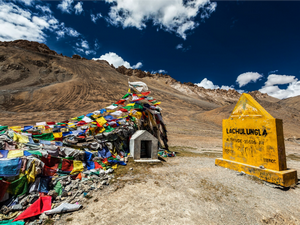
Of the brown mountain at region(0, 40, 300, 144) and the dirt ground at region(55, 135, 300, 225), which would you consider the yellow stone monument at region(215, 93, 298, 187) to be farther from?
the brown mountain at region(0, 40, 300, 144)

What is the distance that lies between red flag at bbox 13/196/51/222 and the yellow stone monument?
7307mm

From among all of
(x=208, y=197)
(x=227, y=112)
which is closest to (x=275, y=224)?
(x=208, y=197)

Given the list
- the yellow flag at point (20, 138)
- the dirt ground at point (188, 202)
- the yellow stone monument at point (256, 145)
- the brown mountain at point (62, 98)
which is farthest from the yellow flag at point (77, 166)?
the brown mountain at point (62, 98)

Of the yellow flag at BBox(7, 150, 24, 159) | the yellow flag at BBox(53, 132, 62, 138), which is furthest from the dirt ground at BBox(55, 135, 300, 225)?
the yellow flag at BBox(53, 132, 62, 138)

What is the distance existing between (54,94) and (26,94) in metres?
5.09

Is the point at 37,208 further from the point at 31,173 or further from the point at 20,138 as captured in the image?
the point at 20,138

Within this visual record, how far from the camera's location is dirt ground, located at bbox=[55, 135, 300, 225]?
3.91m

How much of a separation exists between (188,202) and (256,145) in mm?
4182

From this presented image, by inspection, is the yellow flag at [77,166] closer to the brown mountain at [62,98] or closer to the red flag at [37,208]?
the red flag at [37,208]

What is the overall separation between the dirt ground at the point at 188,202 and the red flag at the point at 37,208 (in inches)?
26.5

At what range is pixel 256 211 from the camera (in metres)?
4.36

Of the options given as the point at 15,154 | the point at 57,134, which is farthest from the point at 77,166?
the point at 57,134

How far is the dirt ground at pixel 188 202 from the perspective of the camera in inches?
154

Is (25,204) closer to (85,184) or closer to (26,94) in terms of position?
(85,184)
